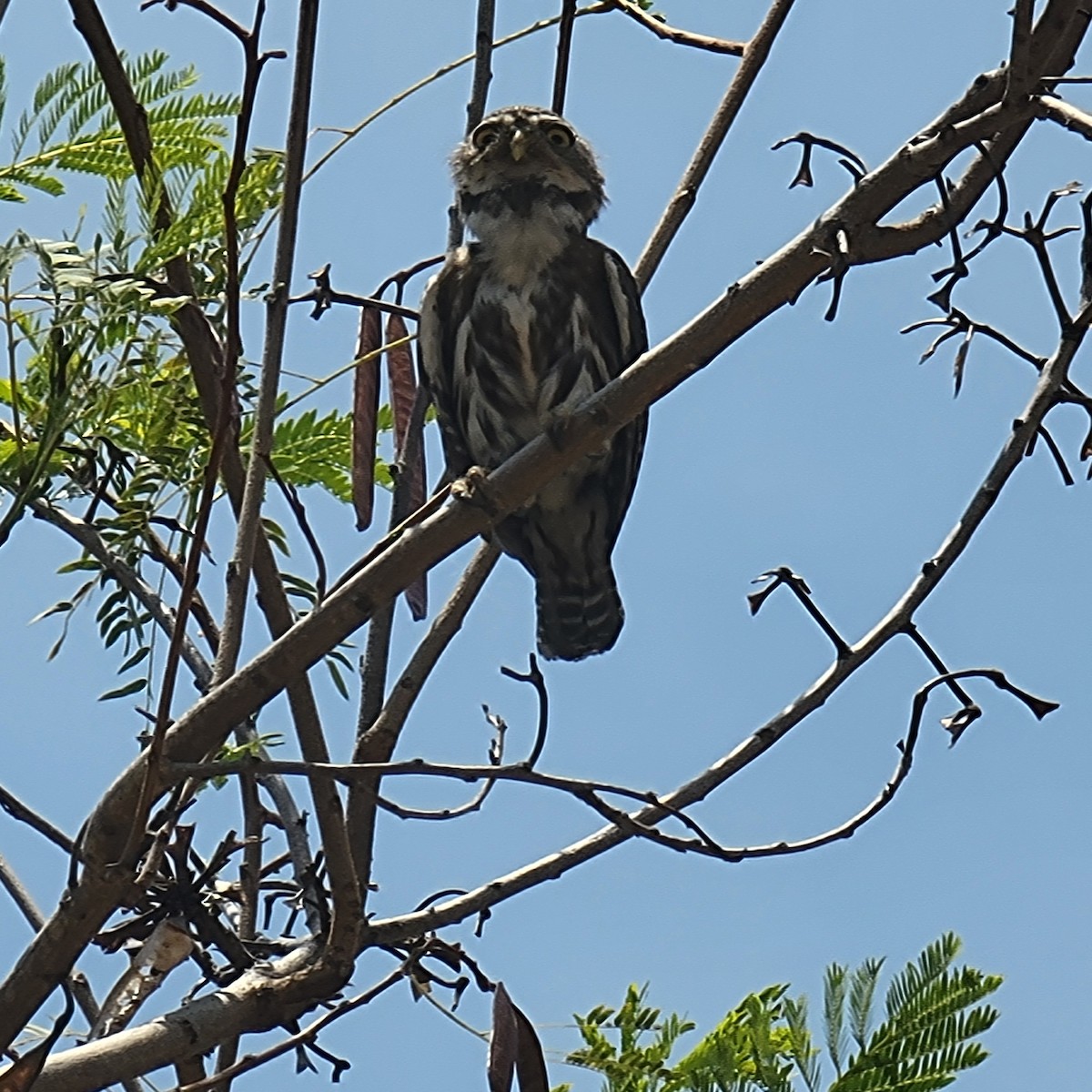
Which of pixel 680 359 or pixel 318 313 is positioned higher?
pixel 318 313

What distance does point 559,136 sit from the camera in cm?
562

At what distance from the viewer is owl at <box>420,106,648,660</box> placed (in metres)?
5.20

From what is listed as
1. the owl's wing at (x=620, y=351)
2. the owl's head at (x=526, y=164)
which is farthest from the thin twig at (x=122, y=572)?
the owl's head at (x=526, y=164)

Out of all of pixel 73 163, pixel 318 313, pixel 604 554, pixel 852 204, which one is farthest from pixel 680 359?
pixel 604 554

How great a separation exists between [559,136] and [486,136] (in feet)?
0.80

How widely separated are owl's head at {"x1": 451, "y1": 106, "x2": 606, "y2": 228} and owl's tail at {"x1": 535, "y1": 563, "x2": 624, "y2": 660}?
47.1 inches

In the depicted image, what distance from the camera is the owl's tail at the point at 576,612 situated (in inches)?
221

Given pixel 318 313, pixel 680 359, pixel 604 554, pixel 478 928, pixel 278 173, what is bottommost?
pixel 478 928

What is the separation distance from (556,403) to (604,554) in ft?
2.24

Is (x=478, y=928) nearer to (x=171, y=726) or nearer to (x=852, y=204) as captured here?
(x=171, y=726)

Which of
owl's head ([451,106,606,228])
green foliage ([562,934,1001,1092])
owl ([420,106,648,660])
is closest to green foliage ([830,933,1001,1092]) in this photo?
green foliage ([562,934,1001,1092])

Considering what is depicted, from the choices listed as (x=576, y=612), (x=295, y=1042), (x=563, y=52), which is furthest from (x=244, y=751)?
(x=576, y=612)

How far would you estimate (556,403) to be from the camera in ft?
16.9

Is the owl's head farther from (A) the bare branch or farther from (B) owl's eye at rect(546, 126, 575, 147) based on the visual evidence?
(A) the bare branch
